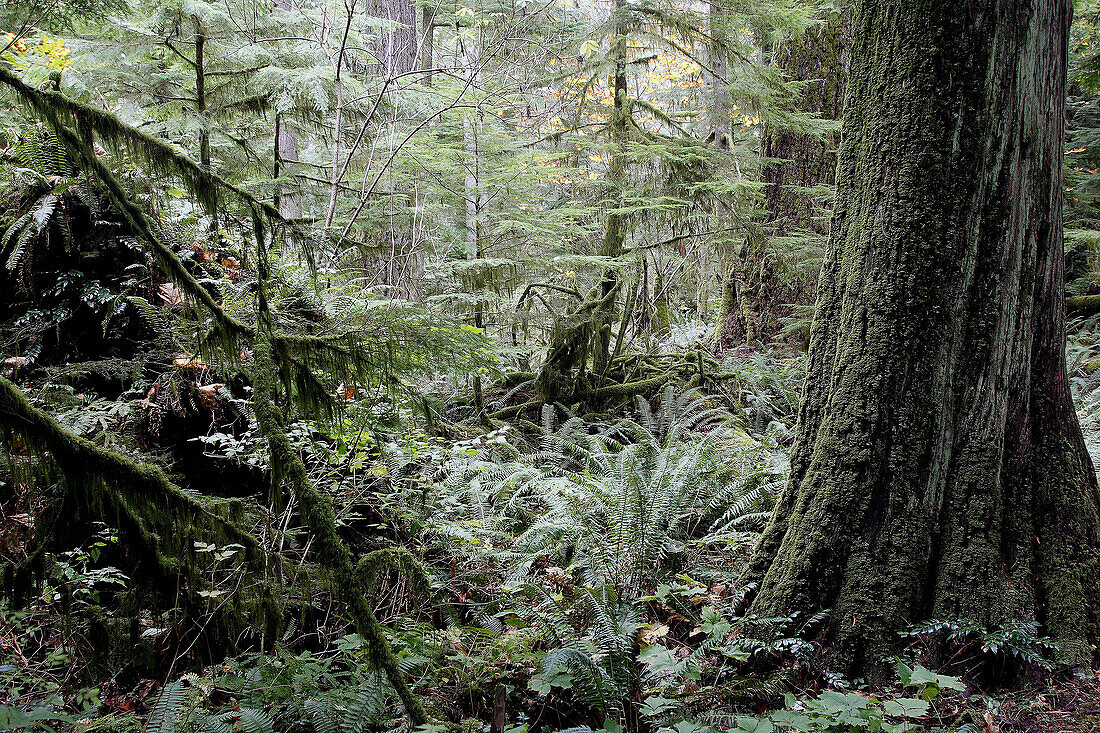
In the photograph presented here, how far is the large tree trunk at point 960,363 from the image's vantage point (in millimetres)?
2729

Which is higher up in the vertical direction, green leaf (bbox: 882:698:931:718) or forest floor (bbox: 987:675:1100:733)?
green leaf (bbox: 882:698:931:718)

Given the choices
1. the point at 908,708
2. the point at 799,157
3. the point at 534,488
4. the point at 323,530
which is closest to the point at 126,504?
the point at 323,530

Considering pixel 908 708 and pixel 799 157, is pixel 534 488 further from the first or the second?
pixel 799 157

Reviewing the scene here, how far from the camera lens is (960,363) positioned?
2.79m

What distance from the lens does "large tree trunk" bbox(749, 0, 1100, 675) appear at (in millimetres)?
2729

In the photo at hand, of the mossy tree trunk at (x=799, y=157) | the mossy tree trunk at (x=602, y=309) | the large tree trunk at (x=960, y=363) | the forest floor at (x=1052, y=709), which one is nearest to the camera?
the forest floor at (x=1052, y=709)

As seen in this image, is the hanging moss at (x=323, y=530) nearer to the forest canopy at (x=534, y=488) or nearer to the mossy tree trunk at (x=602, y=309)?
the forest canopy at (x=534, y=488)

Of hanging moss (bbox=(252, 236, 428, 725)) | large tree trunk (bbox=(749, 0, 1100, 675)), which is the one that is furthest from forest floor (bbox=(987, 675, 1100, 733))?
hanging moss (bbox=(252, 236, 428, 725))

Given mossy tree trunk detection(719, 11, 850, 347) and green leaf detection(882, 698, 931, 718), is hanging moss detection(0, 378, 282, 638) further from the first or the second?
mossy tree trunk detection(719, 11, 850, 347)

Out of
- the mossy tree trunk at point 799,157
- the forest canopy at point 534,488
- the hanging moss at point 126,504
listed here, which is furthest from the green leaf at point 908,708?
the mossy tree trunk at point 799,157

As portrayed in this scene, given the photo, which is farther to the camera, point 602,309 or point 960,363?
point 602,309

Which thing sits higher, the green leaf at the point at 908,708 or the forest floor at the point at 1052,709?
the green leaf at the point at 908,708

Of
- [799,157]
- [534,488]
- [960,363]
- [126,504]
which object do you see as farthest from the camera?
[799,157]

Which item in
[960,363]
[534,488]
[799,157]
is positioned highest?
[799,157]
